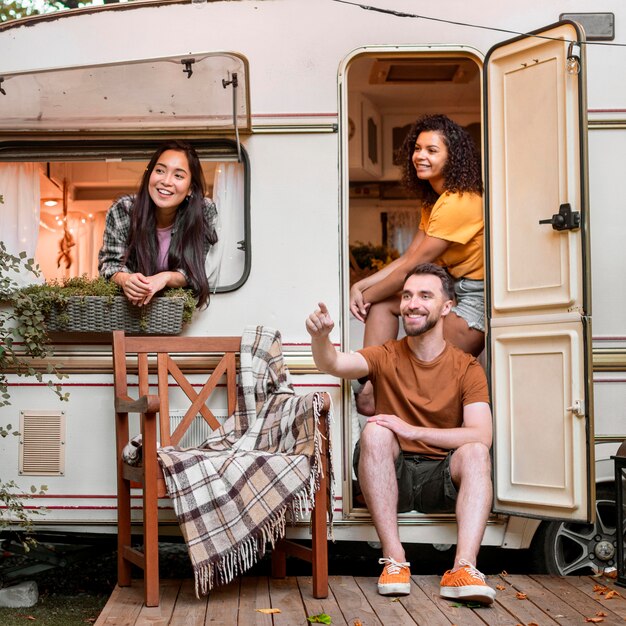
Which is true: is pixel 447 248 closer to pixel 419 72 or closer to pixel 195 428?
pixel 195 428

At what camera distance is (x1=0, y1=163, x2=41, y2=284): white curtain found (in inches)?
171

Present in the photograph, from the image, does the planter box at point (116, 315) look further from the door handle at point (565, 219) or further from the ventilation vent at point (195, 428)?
the door handle at point (565, 219)

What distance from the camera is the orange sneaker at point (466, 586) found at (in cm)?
350

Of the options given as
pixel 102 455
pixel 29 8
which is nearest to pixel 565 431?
pixel 102 455

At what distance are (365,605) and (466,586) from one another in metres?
0.38

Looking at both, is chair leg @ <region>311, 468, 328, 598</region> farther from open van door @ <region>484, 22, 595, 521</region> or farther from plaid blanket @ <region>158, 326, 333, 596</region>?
open van door @ <region>484, 22, 595, 521</region>

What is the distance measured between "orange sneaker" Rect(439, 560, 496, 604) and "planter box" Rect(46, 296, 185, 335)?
1549 mm

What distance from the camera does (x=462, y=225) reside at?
4.35 m

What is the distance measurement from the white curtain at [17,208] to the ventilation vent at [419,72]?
101 inches

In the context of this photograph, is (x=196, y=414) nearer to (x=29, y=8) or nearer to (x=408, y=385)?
(x=408, y=385)

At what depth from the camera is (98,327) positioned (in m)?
4.09

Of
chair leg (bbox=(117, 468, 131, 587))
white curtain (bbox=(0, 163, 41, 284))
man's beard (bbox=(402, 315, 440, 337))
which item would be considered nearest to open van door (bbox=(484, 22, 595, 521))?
man's beard (bbox=(402, 315, 440, 337))

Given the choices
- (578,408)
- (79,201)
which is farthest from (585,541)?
(79,201)

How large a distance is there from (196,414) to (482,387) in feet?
4.01
